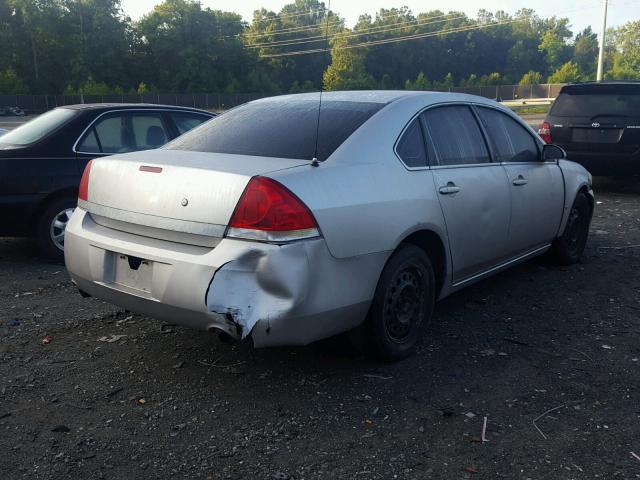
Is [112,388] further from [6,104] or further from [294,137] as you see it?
[6,104]

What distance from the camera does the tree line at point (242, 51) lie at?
73.7m

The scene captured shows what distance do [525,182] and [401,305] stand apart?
1.80m

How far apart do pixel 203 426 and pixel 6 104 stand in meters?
63.7

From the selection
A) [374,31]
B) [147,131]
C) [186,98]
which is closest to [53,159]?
[147,131]

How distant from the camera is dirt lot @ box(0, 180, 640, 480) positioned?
9.64ft

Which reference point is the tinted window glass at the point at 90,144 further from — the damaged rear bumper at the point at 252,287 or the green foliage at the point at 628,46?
the green foliage at the point at 628,46

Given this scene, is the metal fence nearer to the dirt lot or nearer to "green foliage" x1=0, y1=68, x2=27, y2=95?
"green foliage" x1=0, y1=68, x2=27, y2=95

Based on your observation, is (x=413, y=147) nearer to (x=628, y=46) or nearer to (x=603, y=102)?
(x=603, y=102)

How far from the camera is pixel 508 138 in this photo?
5.17 meters

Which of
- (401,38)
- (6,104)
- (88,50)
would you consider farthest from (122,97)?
(401,38)

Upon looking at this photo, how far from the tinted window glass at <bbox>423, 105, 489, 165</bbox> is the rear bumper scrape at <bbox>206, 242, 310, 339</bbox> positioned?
1.56 meters

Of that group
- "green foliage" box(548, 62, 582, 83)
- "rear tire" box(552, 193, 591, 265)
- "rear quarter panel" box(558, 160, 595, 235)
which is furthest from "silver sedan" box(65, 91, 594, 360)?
"green foliage" box(548, 62, 582, 83)

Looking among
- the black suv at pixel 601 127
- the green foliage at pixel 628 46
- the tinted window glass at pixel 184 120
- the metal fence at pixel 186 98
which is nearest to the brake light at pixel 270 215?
the tinted window glass at pixel 184 120

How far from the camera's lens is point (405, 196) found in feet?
12.5
